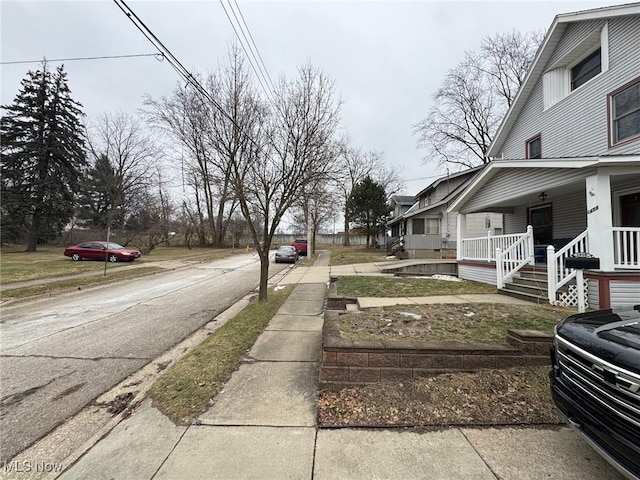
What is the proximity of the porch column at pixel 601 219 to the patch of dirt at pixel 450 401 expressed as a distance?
4.49 meters

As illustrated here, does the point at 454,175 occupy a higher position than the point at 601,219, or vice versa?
the point at 454,175

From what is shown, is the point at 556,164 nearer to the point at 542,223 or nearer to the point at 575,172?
the point at 575,172

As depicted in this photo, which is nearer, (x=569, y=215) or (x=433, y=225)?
(x=569, y=215)

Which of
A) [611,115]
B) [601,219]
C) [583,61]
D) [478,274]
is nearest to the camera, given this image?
[601,219]

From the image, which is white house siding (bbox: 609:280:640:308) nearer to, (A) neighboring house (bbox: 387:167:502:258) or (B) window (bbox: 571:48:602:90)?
(B) window (bbox: 571:48:602:90)

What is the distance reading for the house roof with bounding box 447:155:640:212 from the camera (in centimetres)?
613

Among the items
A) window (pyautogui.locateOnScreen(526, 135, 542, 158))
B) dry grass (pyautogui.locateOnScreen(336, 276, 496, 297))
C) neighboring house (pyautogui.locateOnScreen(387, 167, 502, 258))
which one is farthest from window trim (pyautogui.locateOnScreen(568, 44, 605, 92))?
neighboring house (pyautogui.locateOnScreen(387, 167, 502, 258))

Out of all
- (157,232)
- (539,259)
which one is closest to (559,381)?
(539,259)

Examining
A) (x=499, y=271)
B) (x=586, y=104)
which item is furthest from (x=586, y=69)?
(x=499, y=271)

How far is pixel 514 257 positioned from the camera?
8430 mm

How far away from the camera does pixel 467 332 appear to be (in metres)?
4.17

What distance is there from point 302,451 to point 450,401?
153 centimetres

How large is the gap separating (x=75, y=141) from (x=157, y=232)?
11.4 metres

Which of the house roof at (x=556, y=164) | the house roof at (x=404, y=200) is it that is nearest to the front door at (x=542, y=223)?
the house roof at (x=556, y=164)
